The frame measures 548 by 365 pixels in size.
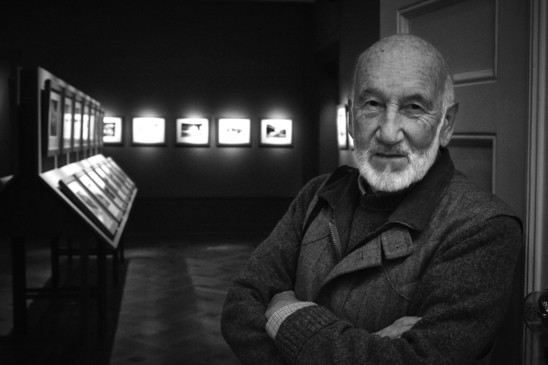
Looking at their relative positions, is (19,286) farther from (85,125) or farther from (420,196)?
(420,196)

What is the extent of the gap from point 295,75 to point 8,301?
7.93 m

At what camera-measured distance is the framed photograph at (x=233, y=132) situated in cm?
1323

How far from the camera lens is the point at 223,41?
43.3ft

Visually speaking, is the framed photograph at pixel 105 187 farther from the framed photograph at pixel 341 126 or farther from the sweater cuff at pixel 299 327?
the sweater cuff at pixel 299 327

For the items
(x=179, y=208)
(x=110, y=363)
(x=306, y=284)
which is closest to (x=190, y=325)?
(x=110, y=363)

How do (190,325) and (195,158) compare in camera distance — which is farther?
(195,158)

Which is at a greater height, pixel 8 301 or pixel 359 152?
pixel 359 152

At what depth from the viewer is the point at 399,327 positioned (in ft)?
5.36

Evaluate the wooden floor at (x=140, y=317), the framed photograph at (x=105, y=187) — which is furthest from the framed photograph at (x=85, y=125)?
the wooden floor at (x=140, y=317)

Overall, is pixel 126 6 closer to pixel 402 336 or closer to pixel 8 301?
pixel 8 301

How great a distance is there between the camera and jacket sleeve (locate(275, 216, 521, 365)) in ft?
5.01

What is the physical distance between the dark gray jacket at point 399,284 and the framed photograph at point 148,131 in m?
11.2

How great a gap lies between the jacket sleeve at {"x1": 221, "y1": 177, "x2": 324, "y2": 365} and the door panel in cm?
55

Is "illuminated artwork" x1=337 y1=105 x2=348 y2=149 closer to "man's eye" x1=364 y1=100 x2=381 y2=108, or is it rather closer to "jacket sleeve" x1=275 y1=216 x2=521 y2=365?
"man's eye" x1=364 y1=100 x2=381 y2=108
